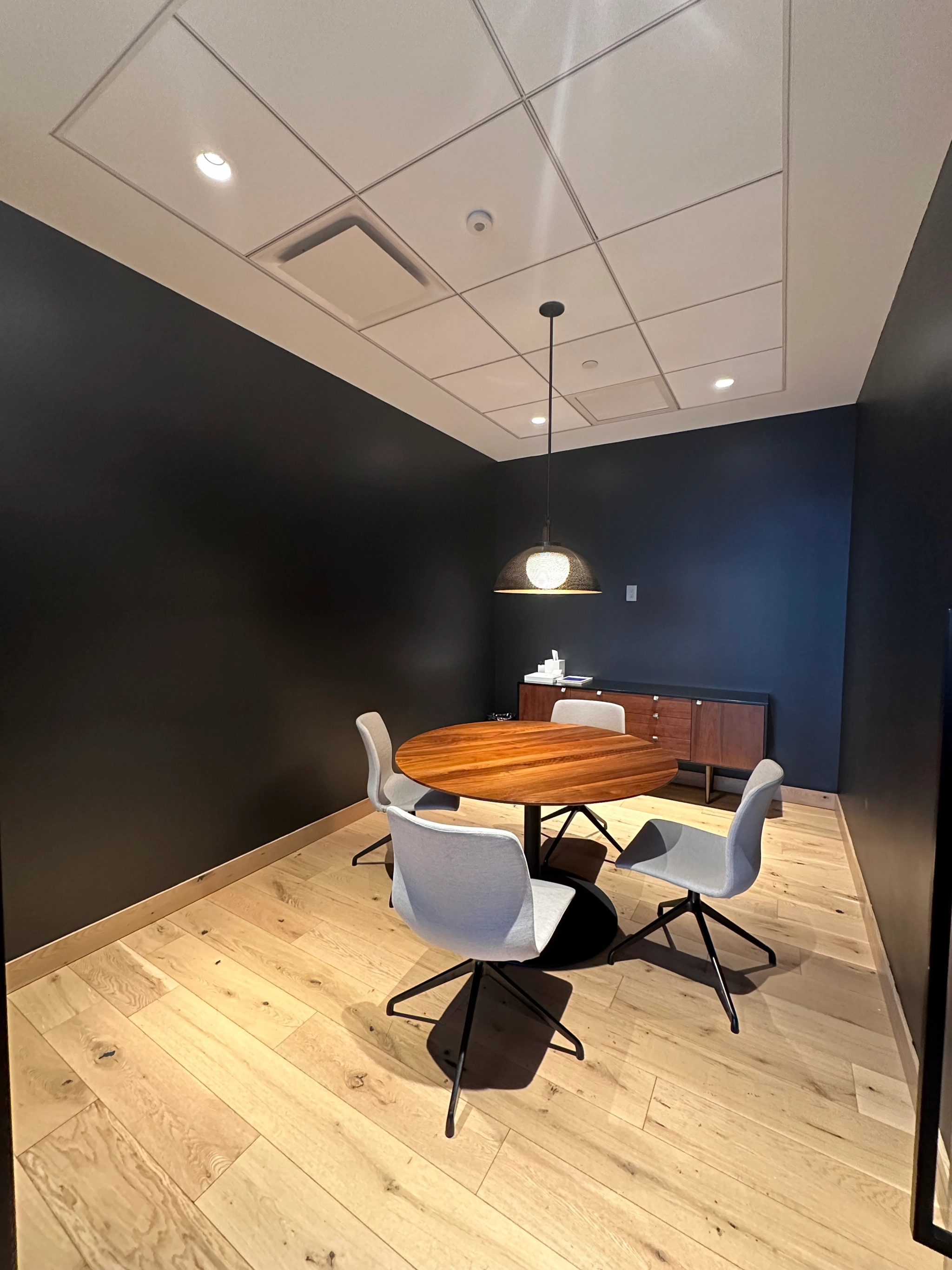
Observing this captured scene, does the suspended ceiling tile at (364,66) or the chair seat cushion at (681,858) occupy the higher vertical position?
the suspended ceiling tile at (364,66)

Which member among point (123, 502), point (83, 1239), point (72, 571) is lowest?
point (83, 1239)

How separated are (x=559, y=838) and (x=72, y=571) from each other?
286 centimetres

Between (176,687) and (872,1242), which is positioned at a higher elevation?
(176,687)

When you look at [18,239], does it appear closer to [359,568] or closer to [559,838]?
[359,568]

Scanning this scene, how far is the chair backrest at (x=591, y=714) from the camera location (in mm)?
3203

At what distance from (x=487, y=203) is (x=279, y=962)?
123 inches

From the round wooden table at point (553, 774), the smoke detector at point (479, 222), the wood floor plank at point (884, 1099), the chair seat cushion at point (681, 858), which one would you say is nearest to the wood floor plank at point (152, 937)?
the round wooden table at point (553, 774)

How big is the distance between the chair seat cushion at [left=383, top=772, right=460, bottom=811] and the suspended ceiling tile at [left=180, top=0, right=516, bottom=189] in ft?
8.24

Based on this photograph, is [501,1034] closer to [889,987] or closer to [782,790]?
[889,987]

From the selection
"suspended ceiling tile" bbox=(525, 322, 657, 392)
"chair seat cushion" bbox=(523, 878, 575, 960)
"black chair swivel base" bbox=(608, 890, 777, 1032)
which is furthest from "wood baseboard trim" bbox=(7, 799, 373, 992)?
"suspended ceiling tile" bbox=(525, 322, 657, 392)

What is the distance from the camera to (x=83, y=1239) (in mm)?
1215

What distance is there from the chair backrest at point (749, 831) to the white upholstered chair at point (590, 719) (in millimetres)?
1228

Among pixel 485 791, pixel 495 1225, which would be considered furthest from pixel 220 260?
pixel 495 1225

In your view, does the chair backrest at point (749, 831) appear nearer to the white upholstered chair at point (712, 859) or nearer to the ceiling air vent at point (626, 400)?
the white upholstered chair at point (712, 859)
